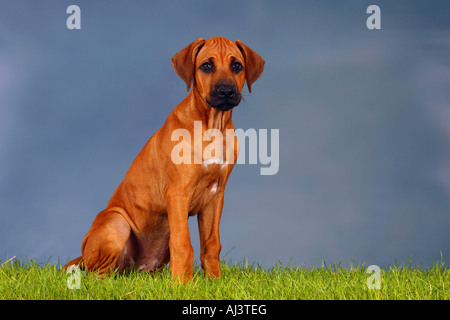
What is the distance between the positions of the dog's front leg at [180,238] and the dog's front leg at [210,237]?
17.4 inches

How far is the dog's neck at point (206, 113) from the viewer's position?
555 cm

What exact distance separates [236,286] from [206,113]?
171 cm

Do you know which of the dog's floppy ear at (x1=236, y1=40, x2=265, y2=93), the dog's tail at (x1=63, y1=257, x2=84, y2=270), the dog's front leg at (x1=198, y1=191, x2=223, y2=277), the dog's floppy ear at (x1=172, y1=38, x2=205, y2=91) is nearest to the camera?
the dog's floppy ear at (x1=172, y1=38, x2=205, y2=91)

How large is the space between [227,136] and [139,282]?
169cm

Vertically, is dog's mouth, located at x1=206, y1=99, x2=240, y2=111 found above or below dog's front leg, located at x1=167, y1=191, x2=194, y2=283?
above

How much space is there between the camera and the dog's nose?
518cm

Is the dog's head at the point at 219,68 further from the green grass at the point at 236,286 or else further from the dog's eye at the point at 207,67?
the green grass at the point at 236,286

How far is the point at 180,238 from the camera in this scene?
18.0 ft

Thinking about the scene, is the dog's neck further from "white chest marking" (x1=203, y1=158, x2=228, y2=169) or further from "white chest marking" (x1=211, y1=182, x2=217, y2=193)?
"white chest marking" (x1=211, y1=182, x2=217, y2=193)

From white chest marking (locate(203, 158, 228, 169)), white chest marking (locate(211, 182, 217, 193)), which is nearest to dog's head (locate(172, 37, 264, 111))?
white chest marking (locate(203, 158, 228, 169))

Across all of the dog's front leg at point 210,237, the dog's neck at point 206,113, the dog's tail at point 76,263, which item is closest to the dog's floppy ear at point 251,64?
the dog's neck at point 206,113

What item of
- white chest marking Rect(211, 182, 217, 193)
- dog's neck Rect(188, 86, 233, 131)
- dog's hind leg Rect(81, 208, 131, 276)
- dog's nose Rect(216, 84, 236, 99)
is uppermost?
dog's nose Rect(216, 84, 236, 99)

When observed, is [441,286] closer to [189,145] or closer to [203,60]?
[189,145]
